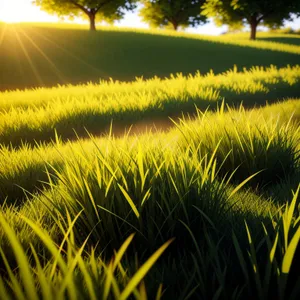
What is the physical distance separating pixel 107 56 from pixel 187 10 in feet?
81.6

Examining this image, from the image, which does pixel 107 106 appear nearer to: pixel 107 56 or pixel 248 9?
pixel 107 56

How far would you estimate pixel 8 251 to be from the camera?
1.46 meters

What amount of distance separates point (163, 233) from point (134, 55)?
57.4ft

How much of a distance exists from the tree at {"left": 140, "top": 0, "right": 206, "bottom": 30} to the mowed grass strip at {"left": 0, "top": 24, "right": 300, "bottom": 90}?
16787 millimetres

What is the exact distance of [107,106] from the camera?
5.32 meters

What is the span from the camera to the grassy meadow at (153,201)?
1062mm

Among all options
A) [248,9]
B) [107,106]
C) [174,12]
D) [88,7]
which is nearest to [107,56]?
[88,7]

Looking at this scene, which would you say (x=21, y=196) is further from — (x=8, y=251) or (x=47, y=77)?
(x=47, y=77)

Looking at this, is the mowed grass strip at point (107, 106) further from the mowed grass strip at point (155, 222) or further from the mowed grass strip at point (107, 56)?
the mowed grass strip at point (107, 56)

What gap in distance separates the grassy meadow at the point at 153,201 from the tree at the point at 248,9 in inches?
905

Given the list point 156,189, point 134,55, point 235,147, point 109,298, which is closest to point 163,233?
point 156,189

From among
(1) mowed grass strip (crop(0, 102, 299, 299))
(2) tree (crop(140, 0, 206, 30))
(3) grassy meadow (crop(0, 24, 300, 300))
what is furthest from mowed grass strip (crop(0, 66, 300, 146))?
(2) tree (crop(140, 0, 206, 30))

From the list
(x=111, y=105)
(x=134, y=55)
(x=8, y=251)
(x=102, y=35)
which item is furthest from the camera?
(x=102, y=35)

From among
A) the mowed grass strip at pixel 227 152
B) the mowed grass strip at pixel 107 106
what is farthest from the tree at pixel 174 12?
the mowed grass strip at pixel 227 152
